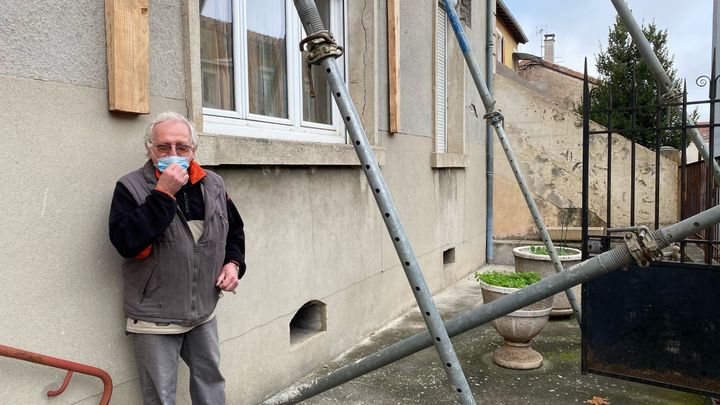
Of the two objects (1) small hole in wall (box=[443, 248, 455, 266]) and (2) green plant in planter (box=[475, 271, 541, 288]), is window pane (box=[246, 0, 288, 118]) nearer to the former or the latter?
(2) green plant in planter (box=[475, 271, 541, 288])

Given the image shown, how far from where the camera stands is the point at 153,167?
2.38m

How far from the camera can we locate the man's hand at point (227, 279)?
2525 mm

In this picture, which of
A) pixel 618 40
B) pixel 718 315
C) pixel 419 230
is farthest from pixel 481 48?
pixel 618 40

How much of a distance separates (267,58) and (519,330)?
273cm

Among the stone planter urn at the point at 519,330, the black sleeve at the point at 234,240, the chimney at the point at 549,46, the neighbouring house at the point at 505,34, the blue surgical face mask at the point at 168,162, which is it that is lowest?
the stone planter urn at the point at 519,330

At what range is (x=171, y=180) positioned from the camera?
7.09ft

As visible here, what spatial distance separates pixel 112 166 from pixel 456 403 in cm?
258

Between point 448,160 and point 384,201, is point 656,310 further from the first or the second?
point 448,160

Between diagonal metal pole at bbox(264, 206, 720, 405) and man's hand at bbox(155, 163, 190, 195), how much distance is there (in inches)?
44.5

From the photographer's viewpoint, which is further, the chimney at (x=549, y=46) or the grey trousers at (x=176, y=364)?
the chimney at (x=549, y=46)

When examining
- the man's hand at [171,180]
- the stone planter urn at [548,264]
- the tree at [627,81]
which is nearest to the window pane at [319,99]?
the man's hand at [171,180]

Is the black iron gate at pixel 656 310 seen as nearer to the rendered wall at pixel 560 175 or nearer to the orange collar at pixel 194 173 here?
the orange collar at pixel 194 173

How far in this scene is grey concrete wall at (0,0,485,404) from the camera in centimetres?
210

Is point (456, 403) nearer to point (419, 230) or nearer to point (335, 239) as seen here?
point (335, 239)
